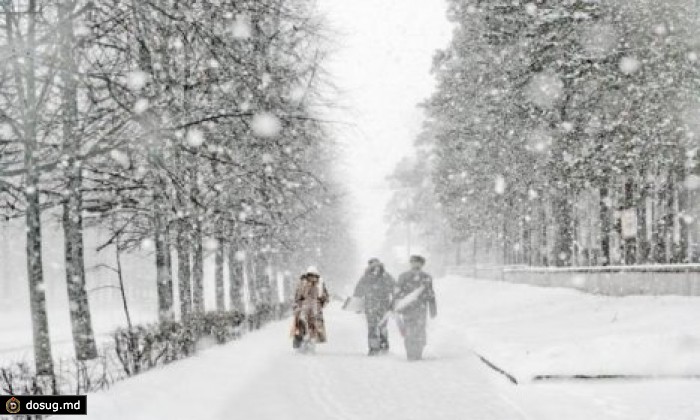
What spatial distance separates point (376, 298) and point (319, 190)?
6.11 metres

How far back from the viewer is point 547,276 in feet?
81.6

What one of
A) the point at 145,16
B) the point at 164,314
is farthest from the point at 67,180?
the point at 145,16

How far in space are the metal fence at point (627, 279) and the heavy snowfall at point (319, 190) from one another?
2.6 inches

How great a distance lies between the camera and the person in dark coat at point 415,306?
13.8m

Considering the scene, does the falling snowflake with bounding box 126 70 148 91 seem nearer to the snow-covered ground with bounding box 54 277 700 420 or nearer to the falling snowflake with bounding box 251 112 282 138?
the falling snowflake with bounding box 251 112 282 138

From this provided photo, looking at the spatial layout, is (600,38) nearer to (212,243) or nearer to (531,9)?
(531,9)

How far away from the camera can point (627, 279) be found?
18000mm

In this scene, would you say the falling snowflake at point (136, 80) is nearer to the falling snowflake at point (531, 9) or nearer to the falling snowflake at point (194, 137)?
the falling snowflake at point (194, 137)

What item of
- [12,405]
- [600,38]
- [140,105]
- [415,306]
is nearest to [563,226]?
[600,38]

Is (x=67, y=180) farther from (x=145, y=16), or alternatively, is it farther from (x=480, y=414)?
(x=480, y=414)

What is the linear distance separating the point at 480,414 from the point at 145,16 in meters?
5.38

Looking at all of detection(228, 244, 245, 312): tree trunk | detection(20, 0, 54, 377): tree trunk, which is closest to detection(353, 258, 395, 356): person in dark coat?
detection(20, 0, 54, 377): tree trunk

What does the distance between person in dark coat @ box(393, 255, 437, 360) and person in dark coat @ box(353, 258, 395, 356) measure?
31.1 inches

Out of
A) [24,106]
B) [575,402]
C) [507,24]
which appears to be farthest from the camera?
[507,24]
